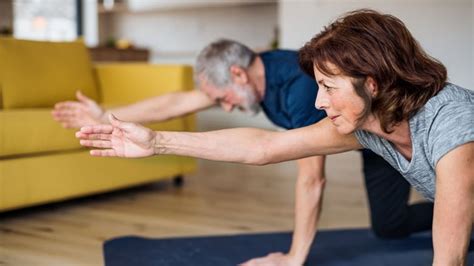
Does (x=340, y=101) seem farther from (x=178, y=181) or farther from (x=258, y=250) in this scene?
(x=178, y=181)

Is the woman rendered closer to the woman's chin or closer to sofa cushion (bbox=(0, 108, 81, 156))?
the woman's chin

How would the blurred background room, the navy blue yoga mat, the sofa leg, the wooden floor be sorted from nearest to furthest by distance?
the navy blue yoga mat
the wooden floor
the blurred background room
the sofa leg

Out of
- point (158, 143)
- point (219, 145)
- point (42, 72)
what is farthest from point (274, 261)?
point (42, 72)

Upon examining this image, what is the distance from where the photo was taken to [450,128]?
4.03 ft

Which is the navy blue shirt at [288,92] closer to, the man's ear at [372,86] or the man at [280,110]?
the man at [280,110]

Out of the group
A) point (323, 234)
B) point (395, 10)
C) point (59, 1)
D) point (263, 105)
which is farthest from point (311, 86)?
point (59, 1)

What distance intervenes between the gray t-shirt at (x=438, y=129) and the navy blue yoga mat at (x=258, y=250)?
0.72m

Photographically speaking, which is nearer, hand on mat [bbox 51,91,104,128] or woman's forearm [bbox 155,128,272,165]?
woman's forearm [bbox 155,128,272,165]

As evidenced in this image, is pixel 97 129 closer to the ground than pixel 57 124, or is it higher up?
higher up

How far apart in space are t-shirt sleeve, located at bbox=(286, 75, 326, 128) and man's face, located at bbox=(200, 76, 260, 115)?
0.14m

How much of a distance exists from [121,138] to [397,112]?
611 millimetres

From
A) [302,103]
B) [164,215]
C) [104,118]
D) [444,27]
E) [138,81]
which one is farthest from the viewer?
[444,27]

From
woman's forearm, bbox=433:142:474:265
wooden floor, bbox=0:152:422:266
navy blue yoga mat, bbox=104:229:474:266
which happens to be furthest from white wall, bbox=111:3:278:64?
woman's forearm, bbox=433:142:474:265

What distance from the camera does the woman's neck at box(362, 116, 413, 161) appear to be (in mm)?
1335
